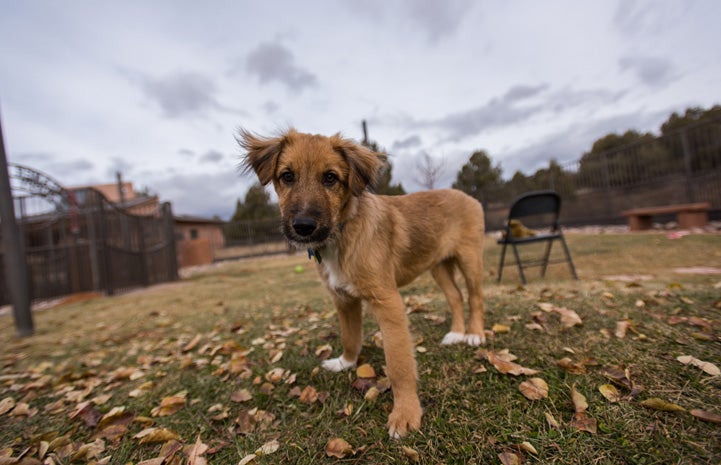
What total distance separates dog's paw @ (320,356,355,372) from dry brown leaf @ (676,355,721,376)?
2.45m

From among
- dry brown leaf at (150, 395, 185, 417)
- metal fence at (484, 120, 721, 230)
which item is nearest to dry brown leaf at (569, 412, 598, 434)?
dry brown leaf at (150, 395, 185, 417)

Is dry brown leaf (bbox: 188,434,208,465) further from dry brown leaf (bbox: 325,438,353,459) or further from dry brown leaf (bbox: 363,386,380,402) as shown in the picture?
dry brown leaf (bbox: 363,386,380,402)

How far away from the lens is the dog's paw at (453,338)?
3.14 metres

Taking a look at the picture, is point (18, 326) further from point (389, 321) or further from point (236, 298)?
point (389, 321)

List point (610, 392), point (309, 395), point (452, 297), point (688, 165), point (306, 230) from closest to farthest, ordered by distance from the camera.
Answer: point (610, 392), point (306, 230), point (309, 395), point (452, 297), point (688, 165)

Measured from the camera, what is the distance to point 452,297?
3.57m

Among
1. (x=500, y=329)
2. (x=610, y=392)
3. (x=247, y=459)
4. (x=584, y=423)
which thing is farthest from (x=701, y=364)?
(x=247, y=459)

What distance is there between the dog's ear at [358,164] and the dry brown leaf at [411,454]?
1806mm

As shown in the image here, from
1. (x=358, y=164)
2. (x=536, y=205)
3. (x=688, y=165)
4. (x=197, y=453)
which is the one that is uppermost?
(x=688, y=165)

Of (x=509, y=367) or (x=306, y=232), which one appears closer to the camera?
(x=306, y=232)

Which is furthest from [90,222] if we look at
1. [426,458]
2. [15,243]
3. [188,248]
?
[188,248]

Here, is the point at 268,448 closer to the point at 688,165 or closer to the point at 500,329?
the point at 500,329

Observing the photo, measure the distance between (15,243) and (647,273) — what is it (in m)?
11.3

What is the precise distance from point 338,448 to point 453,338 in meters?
1.68
